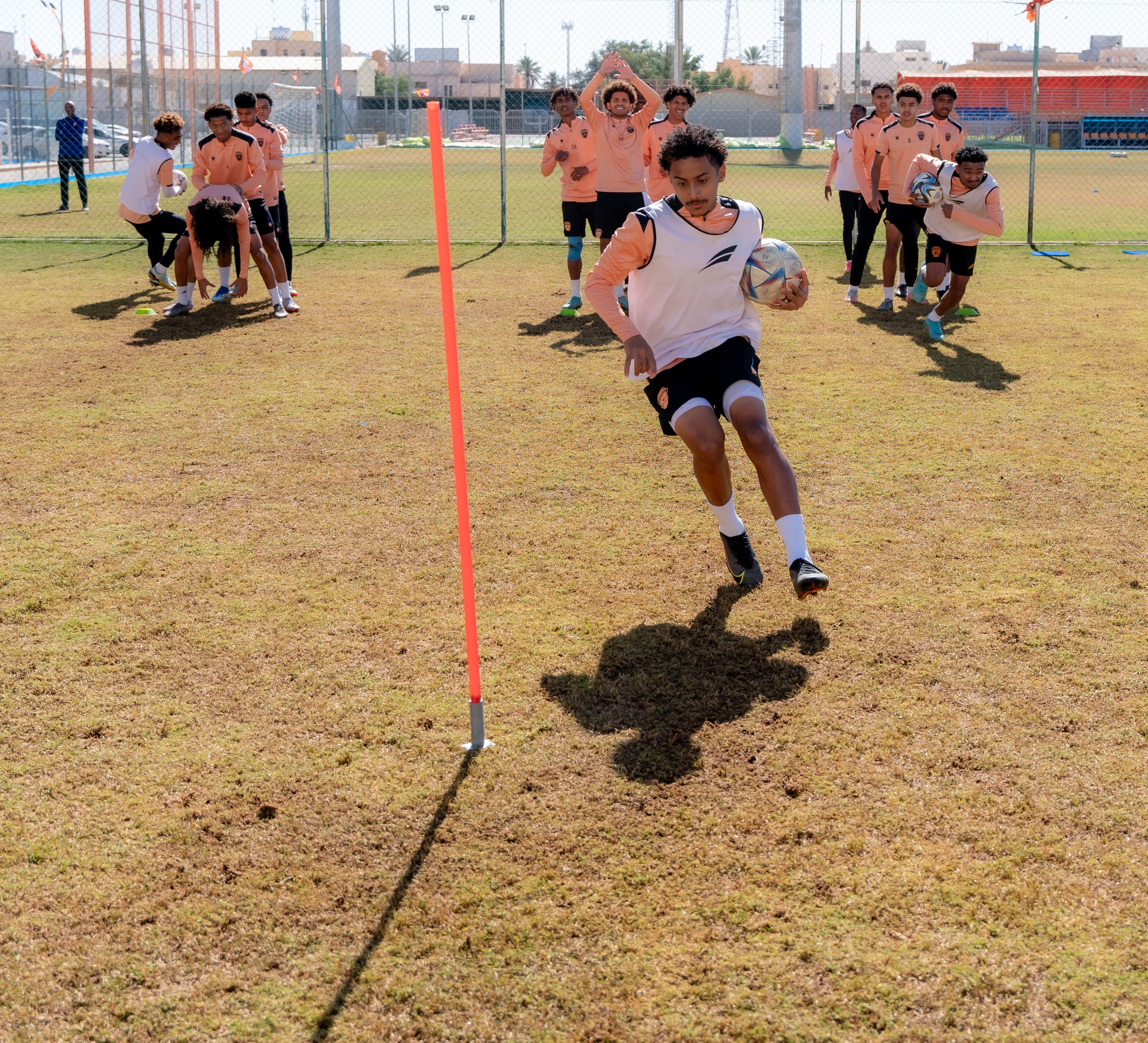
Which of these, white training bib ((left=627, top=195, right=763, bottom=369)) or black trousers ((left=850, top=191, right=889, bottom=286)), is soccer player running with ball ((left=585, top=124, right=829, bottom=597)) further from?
black trousers ((left=850, top=191, right=889, bottom=286))

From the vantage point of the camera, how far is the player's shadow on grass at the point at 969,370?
8.49 m

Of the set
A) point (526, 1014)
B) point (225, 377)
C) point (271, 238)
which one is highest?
point (271, 238)

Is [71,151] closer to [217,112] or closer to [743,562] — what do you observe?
[217,112]

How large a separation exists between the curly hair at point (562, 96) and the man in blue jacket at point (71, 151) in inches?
478

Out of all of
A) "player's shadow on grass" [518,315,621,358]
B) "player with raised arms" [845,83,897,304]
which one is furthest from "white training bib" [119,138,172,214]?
"player with raised arms" [845,83,897,304]

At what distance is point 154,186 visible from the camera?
39.1 feet

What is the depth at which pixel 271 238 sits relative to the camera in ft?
37.6

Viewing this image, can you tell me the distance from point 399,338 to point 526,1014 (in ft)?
26.8

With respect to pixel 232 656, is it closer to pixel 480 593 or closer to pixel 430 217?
pixel 480 593

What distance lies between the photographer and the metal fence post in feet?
52.8

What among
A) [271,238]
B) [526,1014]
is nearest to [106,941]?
[526,1014]

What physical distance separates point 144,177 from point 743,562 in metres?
9.32

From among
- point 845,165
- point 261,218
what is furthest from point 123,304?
point 845,165

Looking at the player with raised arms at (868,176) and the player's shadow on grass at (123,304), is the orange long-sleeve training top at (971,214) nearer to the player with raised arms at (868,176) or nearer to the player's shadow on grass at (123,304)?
the player with raised arms at (868,176)
